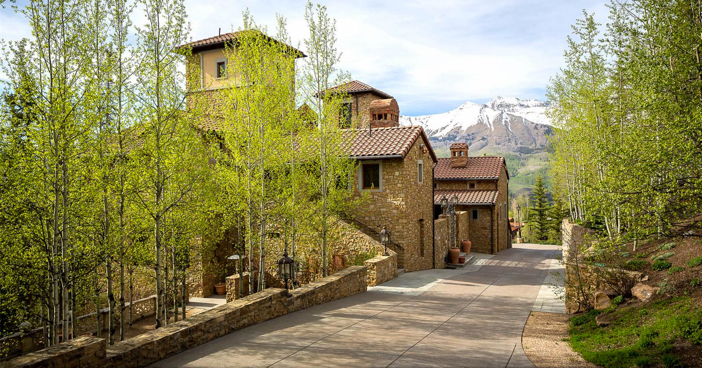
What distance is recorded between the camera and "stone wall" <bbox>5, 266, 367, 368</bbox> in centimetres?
620

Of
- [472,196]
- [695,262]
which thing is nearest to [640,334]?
[695,262]

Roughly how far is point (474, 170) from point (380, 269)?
1752 centimetres

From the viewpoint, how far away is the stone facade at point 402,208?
19891 mm

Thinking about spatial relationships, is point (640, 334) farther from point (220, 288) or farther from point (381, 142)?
point (220, 288)

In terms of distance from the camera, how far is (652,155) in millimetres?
8109

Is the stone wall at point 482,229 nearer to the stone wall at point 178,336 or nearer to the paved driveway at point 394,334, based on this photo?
the paved driveway at point 394,334

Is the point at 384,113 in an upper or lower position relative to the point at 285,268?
upper

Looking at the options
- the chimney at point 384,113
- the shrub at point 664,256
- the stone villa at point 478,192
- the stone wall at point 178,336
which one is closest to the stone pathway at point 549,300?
the shrub at point 664,256

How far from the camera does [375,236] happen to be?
20.4m

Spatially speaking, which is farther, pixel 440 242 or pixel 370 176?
pixel 440 242

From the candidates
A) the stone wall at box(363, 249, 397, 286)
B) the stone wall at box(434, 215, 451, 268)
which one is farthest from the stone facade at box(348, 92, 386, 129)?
the stone wall at box(363, 249, 397, 286)

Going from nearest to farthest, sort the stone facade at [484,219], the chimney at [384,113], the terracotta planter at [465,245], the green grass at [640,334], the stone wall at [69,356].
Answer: the stone wall at [69,356] → the green grass at [640,334] → the chimney at [384,113] → the terracotta planter at [465,245] → the stone facade at [484,219]

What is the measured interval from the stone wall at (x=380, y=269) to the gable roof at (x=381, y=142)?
15.1ft

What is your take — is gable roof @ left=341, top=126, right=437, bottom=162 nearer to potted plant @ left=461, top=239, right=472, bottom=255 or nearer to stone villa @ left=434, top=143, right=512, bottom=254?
potted plant @ left=461, top=239, right=472, bottom=255
